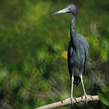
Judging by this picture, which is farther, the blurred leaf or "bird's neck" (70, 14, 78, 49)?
"bird's neck" (70, 14, 78, 49)

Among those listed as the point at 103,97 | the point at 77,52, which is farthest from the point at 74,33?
the point at 103,97

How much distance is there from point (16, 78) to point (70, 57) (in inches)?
63.8

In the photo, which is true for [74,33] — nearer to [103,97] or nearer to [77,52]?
[77,52]

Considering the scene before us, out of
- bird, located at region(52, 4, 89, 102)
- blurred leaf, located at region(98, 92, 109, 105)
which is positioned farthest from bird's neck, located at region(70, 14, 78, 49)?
blurred leaf, located at region(98, 92, 109, 105)

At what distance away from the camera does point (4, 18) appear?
13.9 metres

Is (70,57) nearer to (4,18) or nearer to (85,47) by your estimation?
(85,47)

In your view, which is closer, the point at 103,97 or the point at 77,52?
the point at 103,97

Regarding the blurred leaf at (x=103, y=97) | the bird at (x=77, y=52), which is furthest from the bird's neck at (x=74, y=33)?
the blurred leaf at (x=103, y=97)

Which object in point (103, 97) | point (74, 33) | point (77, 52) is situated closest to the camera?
point (103, 97)

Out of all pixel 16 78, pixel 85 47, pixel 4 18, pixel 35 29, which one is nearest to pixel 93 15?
pixel 35 29

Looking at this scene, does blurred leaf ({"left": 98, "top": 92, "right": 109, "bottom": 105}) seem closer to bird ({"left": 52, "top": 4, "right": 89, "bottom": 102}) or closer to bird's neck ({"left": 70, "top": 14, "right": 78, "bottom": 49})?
bird ({"left": 52, "top": 4, "right": 89, "bottom": 102})

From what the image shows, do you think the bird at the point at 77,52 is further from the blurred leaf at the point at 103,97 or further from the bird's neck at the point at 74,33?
the blurred leaf at the point at 103,97

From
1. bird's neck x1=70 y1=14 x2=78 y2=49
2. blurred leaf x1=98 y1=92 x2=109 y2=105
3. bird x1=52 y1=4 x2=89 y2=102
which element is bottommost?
blurred leaf x1=98 y1=92 x2=109 y2=105

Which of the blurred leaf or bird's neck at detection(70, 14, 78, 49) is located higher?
bird's neck at detection(70, 14, 78, 49)
